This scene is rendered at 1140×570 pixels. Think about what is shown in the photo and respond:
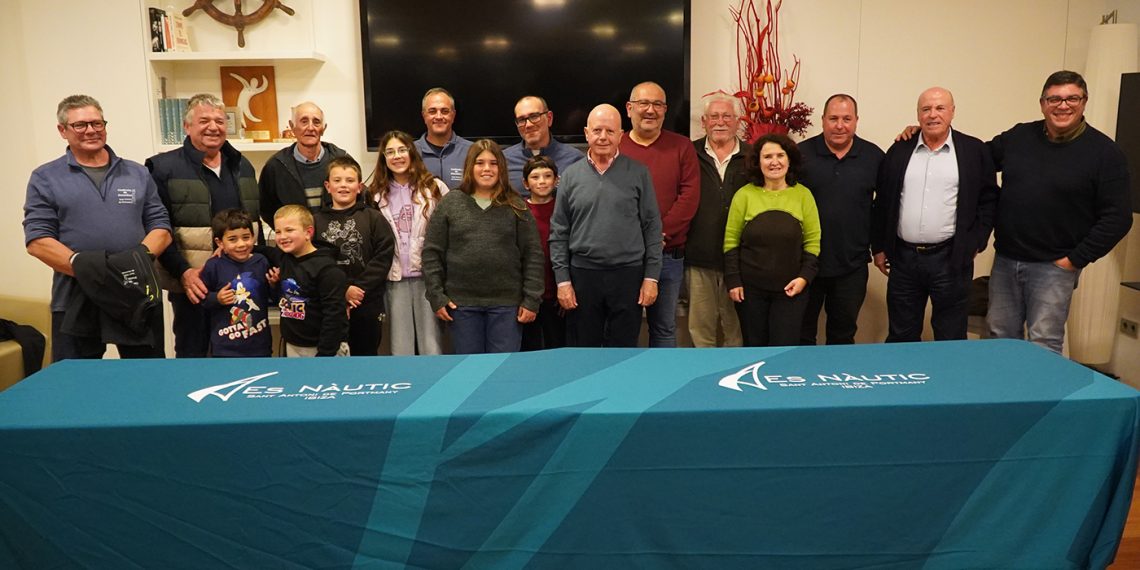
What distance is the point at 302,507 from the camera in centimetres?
205

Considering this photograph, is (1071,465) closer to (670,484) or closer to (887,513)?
(887,513)

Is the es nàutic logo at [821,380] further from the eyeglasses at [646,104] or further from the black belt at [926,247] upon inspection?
the eyeglasses at [646,104]

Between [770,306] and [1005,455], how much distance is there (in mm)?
1783

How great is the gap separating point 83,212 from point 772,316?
2.94 meters

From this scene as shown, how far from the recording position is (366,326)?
12.0 ft

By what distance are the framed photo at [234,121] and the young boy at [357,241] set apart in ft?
4.93

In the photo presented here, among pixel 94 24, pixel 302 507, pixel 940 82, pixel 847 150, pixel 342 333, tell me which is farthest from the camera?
pixel 940 82

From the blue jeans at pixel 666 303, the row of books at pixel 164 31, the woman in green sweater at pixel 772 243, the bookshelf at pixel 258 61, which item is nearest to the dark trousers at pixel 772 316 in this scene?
the woman in green sweater at pixel 772 243

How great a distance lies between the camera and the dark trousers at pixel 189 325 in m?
3.84

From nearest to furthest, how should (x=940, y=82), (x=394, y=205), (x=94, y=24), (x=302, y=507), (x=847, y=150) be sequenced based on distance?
(x=302, y=507) < (x=394, y=205) < (x=847, y=150) < (x=94, y=24) < (x=940, y=82)

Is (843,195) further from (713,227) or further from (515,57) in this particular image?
(515,57)

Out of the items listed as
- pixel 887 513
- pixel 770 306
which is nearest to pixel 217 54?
pixel 770 306

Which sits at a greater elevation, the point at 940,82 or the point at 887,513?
the point at 940,82

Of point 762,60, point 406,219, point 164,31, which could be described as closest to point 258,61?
point 164,31
